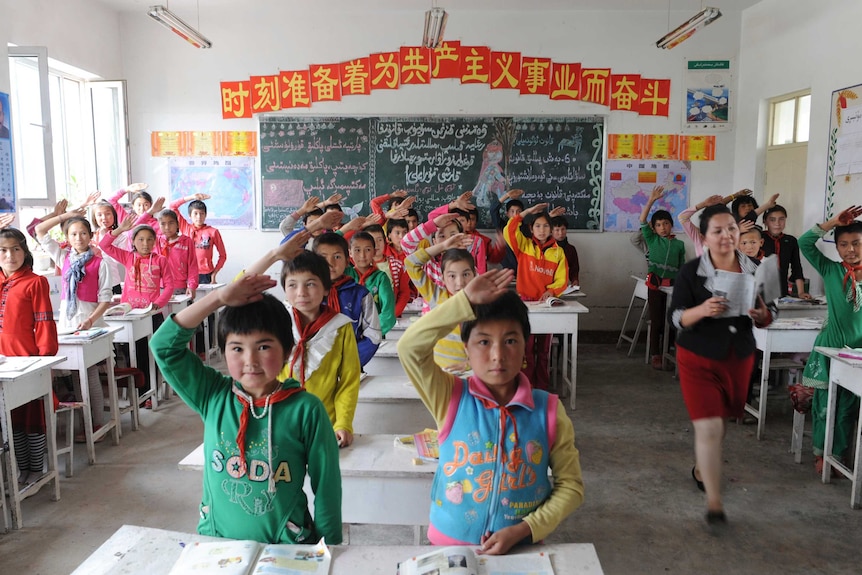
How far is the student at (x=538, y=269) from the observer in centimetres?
461

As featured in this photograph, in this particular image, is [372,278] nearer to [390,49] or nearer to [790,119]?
[390,49]

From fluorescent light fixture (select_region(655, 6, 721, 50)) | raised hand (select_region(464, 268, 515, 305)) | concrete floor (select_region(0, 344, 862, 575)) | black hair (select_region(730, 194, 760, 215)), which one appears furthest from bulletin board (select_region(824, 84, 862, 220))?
raised hand (select_region(464, 268, 515, 305))

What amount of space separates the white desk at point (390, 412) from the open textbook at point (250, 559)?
49.5 inches

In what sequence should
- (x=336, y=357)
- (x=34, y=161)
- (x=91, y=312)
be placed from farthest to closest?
(x=34, y=161) < (x=91, y=312) < (x=336, y=357)

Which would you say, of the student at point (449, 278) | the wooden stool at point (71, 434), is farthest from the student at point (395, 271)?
the wooden stool at point (71, 434)

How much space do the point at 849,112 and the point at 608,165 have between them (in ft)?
7.30

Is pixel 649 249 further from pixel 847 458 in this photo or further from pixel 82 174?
pixel 82 174

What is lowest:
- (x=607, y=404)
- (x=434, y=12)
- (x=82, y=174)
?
(x=607, y=404)

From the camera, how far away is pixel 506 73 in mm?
6414

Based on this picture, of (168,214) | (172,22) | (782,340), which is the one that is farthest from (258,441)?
(168,214)

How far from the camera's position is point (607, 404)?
4.62m

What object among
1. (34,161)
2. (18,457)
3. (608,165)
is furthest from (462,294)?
(608,165)

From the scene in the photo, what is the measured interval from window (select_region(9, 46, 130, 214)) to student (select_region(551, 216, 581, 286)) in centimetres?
425

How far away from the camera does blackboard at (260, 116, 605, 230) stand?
6.51 metres
